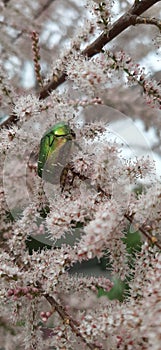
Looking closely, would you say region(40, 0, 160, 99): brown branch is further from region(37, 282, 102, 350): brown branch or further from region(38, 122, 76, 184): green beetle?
region(37, 282, 102, 350): brown branch

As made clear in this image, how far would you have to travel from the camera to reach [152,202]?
63 cm

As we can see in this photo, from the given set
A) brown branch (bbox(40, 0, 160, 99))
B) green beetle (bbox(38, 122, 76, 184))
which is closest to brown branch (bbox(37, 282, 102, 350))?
green beetle (bbox(38, 122, 76, 184))

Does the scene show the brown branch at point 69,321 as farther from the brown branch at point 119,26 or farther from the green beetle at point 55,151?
the brown branch at point 119,26

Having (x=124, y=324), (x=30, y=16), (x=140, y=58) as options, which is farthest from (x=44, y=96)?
(x=30, y=16)

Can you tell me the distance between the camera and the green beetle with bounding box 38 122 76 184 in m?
0.69

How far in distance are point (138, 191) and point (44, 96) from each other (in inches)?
9.1

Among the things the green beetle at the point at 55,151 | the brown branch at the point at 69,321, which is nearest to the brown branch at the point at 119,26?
the green beetle at the point at 55,151

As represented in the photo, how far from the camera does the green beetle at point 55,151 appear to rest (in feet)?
2.26

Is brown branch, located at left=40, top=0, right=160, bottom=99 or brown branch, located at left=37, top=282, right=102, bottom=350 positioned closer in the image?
brown branch, located at left=37, top=282, right=102, bottom=350

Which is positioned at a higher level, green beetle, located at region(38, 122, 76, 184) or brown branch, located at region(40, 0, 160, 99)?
brown branch, located at region(40, 0, 160, 99)

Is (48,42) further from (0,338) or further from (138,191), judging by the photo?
(138,191)

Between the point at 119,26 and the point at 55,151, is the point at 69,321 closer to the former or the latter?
the point at 55,151

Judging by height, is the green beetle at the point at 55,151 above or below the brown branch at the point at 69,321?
above

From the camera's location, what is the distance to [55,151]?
0.69 metres
